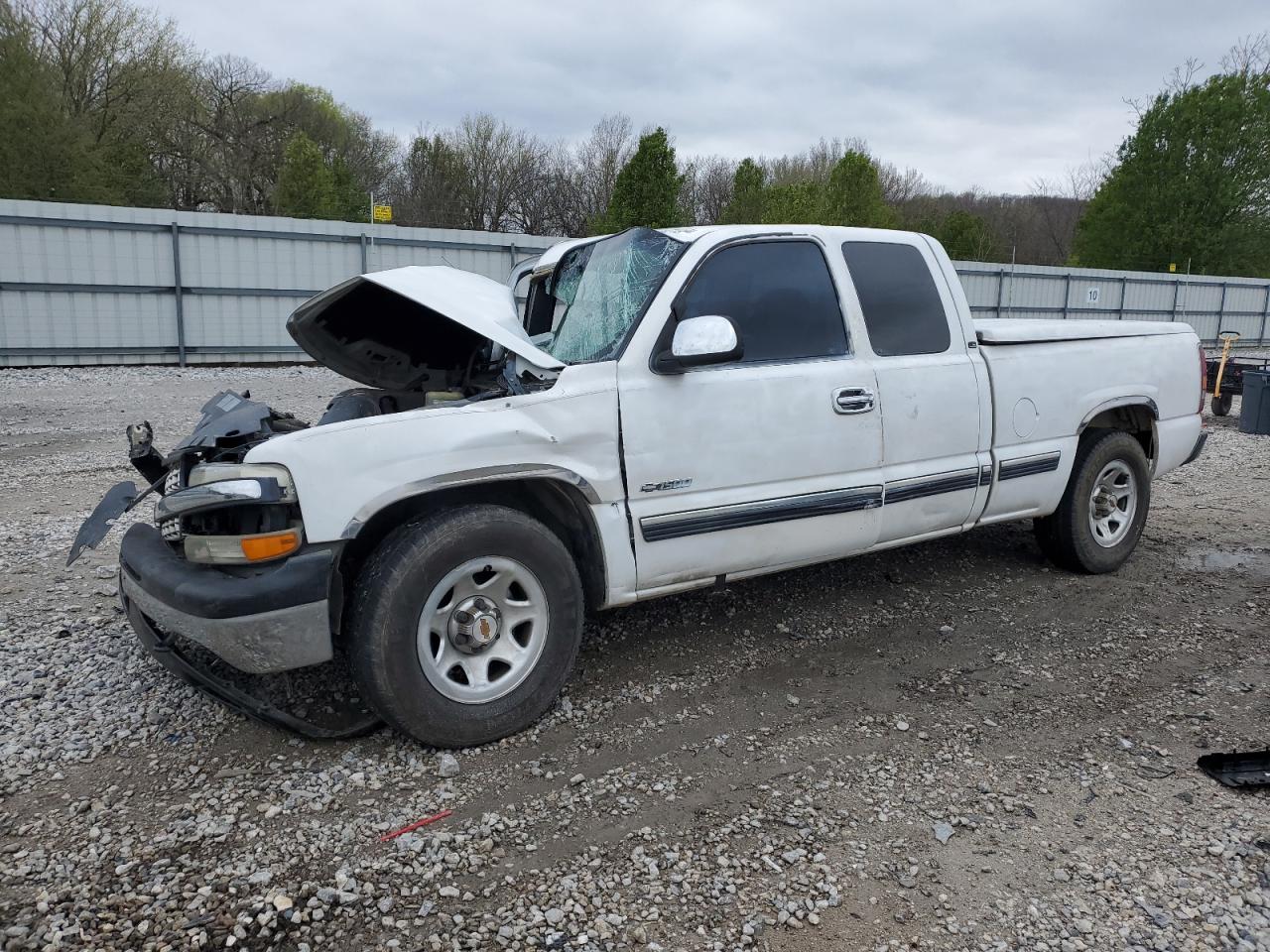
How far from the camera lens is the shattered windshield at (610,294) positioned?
143 inches

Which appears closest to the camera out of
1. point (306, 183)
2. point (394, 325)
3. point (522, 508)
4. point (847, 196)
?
point (522, 508)

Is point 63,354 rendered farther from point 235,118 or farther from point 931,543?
point 235,118

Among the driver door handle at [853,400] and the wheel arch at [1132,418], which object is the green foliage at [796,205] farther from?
the driver door handle at [853,400]

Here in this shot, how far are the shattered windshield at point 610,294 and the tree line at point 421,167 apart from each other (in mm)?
17273

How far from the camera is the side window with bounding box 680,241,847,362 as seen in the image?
12.3 feet

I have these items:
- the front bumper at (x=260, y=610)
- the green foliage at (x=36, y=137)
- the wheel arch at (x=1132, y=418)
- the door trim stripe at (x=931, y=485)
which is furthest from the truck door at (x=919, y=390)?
the green foliage at (x=36, y=137)

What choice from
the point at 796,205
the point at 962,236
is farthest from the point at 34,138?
the point at 962,236

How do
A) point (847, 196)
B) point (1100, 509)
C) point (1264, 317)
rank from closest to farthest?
point (1100, 509) < point (847, 196) < point (1264, 317)

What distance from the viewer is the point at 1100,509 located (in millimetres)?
5238

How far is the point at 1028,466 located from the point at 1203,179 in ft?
111

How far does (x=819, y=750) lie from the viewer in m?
3.27

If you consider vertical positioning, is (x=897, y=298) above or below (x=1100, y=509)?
above

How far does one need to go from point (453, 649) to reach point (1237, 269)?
37.3 metres

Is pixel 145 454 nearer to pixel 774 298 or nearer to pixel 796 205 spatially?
pixel 774 298
